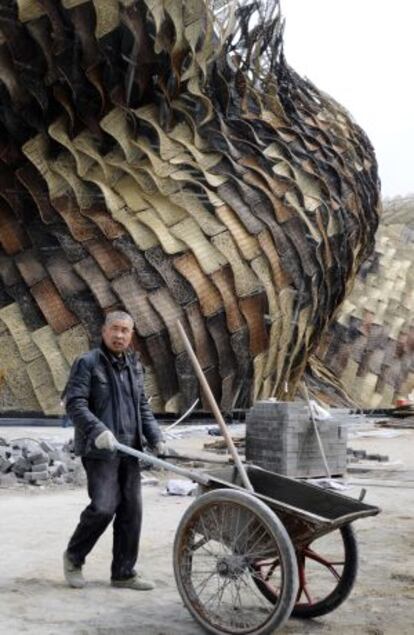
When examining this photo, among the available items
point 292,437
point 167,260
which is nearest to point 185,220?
point 167,260

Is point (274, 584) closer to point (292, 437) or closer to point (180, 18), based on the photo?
point (292, 437)

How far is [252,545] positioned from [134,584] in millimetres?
900

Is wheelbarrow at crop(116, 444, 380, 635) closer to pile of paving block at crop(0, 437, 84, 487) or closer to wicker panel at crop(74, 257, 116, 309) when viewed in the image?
pile of paving block at crop(0, 437, 84, 487)

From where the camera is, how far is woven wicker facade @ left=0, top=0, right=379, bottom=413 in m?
13.9

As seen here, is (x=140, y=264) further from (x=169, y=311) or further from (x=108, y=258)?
(x=169, y=311)

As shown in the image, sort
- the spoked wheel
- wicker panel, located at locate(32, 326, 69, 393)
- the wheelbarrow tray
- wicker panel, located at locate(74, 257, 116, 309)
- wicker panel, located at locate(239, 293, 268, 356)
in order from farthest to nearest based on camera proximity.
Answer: wicker panel, located at locate(239, 293, 268, 356) < wicker panel, located at locate(74, 257, 116, 309) < wicker panel, located at locate(32, 326, 69, 393) < the spoked wheel < the wheelbarrow tray

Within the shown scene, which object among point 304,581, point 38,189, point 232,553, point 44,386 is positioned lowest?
point 304,581

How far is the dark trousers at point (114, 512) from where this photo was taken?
161 inches

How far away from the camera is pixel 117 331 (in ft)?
13.7

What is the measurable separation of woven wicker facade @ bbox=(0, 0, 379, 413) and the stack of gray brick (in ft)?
18.1

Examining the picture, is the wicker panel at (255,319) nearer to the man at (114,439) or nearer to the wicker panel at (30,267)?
the wicker panel at (30,267)

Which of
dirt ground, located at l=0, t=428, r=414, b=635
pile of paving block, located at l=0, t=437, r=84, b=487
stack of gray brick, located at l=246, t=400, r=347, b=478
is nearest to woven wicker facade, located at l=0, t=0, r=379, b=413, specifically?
stack of gray brick, located at l=246, t=400, r=347, b=478

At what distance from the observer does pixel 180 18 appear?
14383 mm

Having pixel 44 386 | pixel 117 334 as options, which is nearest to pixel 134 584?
pixel 117 334
